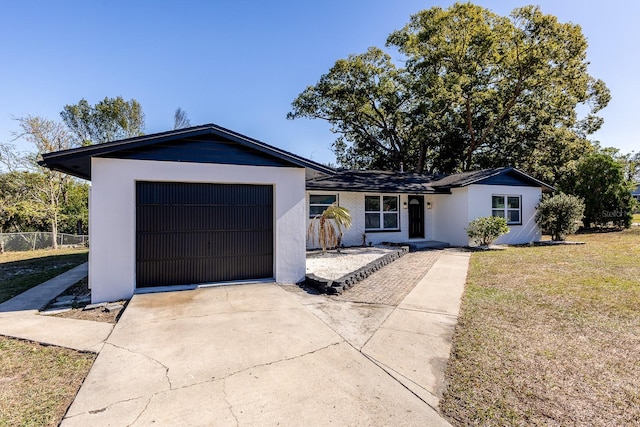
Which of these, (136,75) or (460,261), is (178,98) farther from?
(460,261)

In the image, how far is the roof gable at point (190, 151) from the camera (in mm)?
6266

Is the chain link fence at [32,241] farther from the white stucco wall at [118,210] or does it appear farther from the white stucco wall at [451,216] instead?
the white stucco wall at [451,216]

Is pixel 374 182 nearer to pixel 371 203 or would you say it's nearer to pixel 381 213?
pixel 371 203

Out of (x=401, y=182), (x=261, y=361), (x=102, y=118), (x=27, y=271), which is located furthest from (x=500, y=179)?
(x=102, y=118)

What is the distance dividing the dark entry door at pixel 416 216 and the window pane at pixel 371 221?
2106mm

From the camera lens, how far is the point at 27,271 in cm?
980

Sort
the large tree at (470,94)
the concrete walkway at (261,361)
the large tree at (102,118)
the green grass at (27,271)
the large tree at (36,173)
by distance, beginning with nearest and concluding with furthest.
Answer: the concrete walkway at (261,361) < the green grass at (27,271) < the large tree at (36,173) < the large tree at (470,94) < the large tree at (102,118)

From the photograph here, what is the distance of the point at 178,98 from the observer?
26.7m


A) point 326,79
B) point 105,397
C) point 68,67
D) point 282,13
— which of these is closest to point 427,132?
point 326,79

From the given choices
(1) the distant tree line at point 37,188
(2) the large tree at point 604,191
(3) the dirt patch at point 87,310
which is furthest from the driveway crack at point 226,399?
(2) the large tree at point 604,191

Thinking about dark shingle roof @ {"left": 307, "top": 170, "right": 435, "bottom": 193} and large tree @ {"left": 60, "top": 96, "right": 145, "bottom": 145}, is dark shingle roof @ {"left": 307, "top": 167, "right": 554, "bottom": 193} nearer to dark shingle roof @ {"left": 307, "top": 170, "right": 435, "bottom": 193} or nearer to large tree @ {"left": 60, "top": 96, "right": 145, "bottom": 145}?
dark shingle roof @ {"left": 307, "top": 170, "right": 435, "bottom": 193}

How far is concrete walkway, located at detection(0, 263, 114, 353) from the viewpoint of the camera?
430 centimetres

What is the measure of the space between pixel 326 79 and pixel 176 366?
24900mm

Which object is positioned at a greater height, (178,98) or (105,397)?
(178,98)
